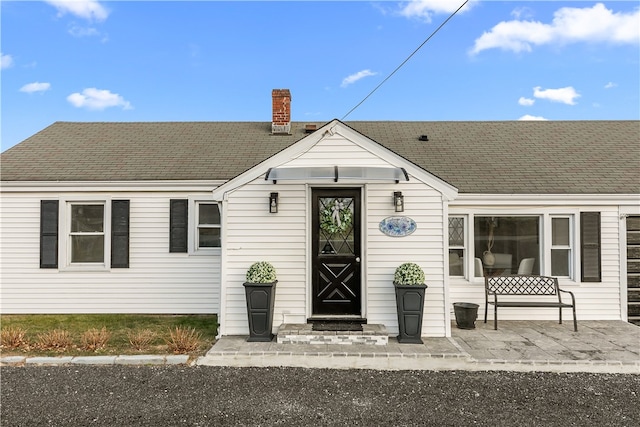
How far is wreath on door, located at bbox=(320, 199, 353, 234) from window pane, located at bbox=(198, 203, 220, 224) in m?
3.02

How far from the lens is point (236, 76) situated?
1327 centimetres

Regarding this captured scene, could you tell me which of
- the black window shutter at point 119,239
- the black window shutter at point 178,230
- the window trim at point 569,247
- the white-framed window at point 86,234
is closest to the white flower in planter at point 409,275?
the window trim at point 569,247

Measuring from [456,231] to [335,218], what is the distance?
3.02 m

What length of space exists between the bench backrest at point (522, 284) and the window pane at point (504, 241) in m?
0.67

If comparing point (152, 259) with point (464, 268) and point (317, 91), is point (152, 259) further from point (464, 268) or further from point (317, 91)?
point (317, 91)

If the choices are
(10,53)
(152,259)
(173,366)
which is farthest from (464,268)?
(10,53)

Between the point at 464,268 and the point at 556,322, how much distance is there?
2.02m

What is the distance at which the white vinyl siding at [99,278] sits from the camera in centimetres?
841

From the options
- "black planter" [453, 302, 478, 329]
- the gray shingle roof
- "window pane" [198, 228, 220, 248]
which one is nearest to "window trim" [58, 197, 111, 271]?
the gray shingle roof

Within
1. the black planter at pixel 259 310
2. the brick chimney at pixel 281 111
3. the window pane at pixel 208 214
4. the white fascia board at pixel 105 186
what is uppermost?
the brick chimney at pixel 281 111

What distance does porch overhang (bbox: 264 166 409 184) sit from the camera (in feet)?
19.8

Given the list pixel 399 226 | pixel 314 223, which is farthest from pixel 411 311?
pixel 314 223

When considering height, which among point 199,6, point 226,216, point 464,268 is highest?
point 199,6

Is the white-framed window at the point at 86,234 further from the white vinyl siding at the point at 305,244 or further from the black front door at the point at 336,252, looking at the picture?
the black front door at the point at 336,252
